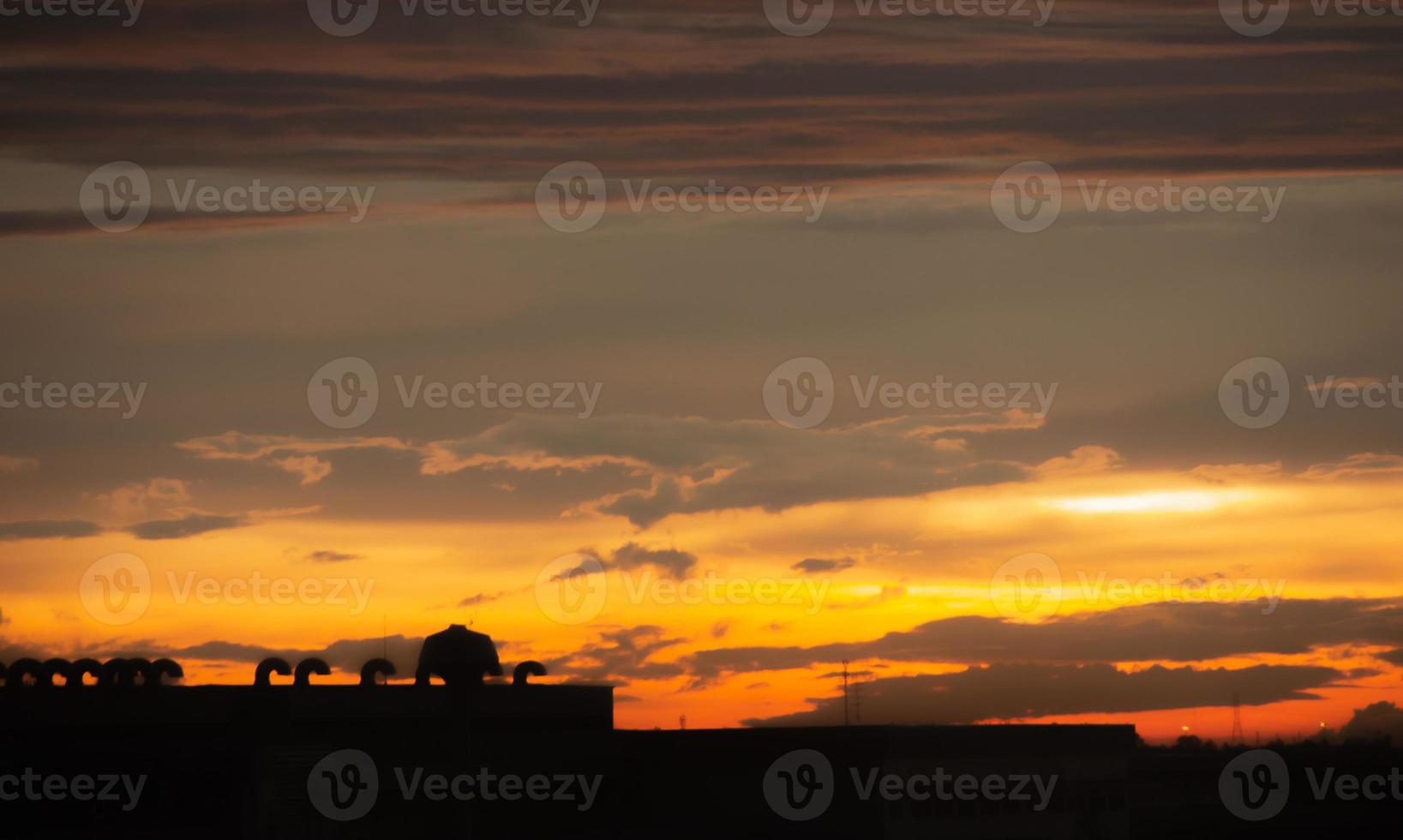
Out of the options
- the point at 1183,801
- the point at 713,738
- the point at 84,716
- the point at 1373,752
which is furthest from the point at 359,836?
the point at 1373,752

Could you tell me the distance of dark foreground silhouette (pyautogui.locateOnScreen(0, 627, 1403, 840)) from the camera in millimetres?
44594

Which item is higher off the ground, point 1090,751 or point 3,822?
point 1090,751

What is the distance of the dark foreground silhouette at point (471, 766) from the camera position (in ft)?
146

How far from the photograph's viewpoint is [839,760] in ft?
166

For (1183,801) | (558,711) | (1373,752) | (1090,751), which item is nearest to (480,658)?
(558,711)

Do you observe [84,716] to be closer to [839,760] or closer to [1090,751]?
[839,760]

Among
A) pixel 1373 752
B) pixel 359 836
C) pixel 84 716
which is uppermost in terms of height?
pixel 1373 752

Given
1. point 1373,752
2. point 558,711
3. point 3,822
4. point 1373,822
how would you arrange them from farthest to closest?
point 1373,752, point 1373,822, point 558,711, point 3,822

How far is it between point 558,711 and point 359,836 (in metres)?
9.48

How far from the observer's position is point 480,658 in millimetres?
52219

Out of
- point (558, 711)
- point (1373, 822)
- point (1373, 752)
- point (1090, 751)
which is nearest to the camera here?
point (558, 711)

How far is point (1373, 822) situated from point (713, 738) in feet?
187

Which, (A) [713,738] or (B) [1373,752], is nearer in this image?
(A) [713,738]

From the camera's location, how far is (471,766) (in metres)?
49.0
